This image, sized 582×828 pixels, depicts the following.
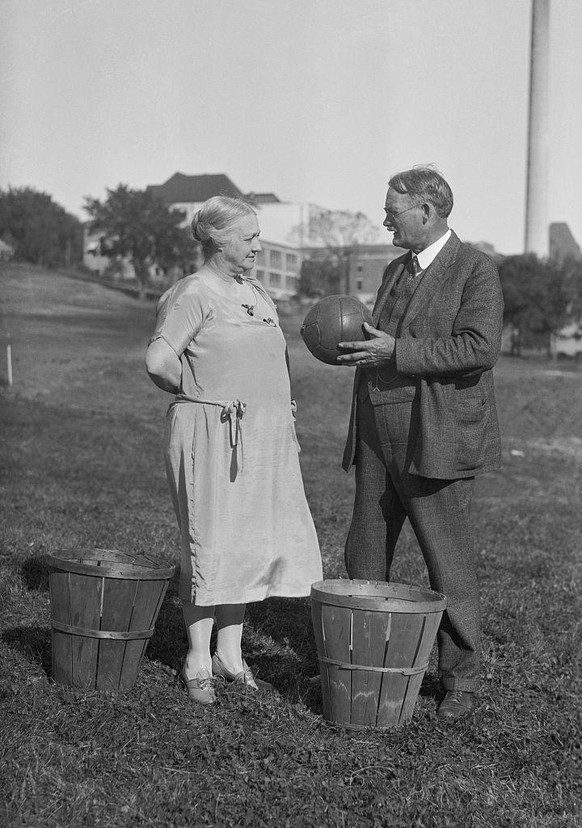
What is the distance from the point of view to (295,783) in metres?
3.76

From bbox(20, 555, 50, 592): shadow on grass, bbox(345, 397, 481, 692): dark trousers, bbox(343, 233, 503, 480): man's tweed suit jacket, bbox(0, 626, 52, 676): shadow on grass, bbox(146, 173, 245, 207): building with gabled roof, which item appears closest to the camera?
bbox(343, 233, 503, 480): man's tweed suit jacket

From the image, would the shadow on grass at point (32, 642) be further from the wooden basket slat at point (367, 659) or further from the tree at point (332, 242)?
the tree at point (332, 242)

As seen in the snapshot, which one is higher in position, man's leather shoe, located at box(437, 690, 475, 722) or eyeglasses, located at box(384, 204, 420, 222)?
eyeglasses, located at box(384, 204, 420, 222)

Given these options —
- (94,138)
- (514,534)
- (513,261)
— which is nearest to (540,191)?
(513,261)

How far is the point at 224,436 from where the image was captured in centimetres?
451

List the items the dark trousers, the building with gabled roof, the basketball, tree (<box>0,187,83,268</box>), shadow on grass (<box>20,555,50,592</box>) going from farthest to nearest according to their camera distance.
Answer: tree (<box>0,187,83,268</box>), the building with gabled roof, shadow on grass (<box>20,555,50,592</box>), the dark trousers, the basketball

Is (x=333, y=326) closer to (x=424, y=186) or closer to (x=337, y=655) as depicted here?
(x=424, y=186)

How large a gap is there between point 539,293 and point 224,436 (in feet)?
149

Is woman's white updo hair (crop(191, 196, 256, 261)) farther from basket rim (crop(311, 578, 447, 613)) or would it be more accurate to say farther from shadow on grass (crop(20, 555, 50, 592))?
shadow on grass (crop(20, 555, 50, 592))

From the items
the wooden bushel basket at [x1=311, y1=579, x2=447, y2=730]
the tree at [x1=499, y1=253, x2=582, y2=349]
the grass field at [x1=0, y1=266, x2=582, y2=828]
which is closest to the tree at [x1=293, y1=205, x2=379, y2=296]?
the grass field at [x1=0, y1=266, x2=582, y2=828]

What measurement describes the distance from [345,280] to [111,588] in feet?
62.7

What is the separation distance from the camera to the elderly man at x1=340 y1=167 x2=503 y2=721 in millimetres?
4355

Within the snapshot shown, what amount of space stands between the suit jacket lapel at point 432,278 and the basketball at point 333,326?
0.21m

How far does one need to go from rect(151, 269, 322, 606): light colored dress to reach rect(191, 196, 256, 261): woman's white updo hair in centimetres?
16
